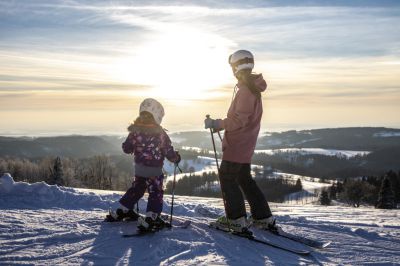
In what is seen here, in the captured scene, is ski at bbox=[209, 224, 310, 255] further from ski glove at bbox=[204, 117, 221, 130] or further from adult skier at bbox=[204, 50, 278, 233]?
ski glove at bbox=[204, 117, 221, 130]

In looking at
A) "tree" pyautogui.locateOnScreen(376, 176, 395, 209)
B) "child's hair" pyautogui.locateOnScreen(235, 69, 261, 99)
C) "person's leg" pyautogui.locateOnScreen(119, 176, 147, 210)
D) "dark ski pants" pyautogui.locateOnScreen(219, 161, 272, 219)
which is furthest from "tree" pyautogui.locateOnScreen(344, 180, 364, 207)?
"child's hair" pyautogui.locateOnScreen(235, 69, 261, 99)

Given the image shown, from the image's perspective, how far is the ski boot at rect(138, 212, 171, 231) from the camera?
243 inches

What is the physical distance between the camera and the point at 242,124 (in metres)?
6.22

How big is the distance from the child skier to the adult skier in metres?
0.87

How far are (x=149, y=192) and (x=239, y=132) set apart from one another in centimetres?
180

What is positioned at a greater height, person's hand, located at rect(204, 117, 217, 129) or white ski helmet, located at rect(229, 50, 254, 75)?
white ski helmet, located at rect(229, 50, 254, 75)

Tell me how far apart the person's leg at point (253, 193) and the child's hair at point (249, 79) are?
1.20 meters

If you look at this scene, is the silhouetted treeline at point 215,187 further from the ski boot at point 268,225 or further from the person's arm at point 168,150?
the person's arm at point 168,150

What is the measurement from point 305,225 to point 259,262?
323 cm

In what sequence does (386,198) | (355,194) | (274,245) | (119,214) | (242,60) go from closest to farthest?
1. (274,245)
2. (242,60)
3. (119,214)
4. (386,198)
5. (355,194)

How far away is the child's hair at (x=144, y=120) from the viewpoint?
22.1 feet

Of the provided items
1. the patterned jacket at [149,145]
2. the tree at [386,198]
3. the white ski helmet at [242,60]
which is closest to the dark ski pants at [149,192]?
the patterned jacket at [149,145]

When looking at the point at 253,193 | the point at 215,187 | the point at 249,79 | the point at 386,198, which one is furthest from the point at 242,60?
the point at 215,187

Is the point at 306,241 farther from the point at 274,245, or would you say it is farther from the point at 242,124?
the point at 242,124
